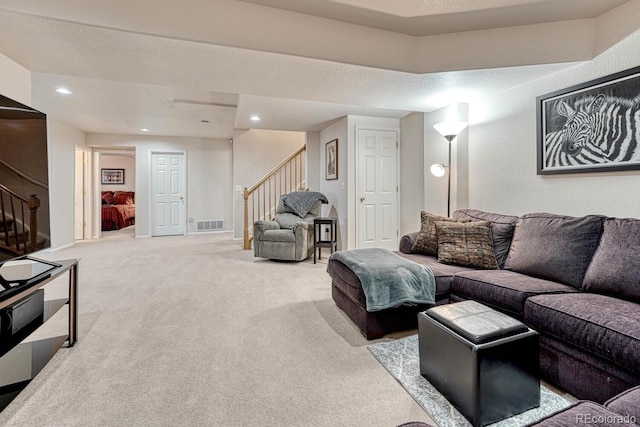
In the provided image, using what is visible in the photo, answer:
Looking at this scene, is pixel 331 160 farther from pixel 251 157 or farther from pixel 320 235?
pixel 251 157

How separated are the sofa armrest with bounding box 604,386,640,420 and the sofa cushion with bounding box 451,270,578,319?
867mm

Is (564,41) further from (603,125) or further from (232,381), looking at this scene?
(232,381)

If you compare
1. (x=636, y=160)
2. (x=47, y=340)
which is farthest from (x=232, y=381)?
(x=636, y=160)

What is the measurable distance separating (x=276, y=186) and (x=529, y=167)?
444 centimetres

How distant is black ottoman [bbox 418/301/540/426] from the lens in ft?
4.29

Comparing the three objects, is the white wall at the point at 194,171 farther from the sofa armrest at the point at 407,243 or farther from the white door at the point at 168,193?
the sofa armrest at the point at 407,243

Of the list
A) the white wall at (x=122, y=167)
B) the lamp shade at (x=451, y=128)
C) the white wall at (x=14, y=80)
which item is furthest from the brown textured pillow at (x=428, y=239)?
the white wall at (x=122, y=167)

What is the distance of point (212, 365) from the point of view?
179 cm

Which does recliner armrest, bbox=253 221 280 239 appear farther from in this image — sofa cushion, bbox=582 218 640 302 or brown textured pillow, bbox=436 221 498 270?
sofa cushion, bbox=582 218 640 302

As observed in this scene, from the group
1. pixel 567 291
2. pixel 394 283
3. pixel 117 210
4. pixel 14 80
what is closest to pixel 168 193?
pixel 117 210

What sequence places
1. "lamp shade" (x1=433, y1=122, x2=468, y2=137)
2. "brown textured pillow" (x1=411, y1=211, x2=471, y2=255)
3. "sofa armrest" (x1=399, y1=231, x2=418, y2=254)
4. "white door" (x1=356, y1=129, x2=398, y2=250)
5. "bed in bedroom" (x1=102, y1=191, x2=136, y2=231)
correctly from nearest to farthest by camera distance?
1. "brown textured pillow" (x1=411, y1=211, x2=471, y2=255)
2. "sofa armrest" (x1=399, y1=231, x2=418, y2=254)
3. "lamp shade" (x1=433, y1=122, x2=468, y2=137)
4. "white door" (x1=356, y1=129, x2=398, y2=250)
5. "bed in bedroom" (x1=102, y1=191, x2=136, y2=231)

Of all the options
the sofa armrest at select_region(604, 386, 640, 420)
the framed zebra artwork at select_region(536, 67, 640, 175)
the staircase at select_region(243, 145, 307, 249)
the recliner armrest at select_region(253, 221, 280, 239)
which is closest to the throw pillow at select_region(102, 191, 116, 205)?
the staircase at select_region(243, 145, 307, 249)

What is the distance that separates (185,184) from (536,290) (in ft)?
23.5

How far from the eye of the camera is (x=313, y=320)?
2.42m
